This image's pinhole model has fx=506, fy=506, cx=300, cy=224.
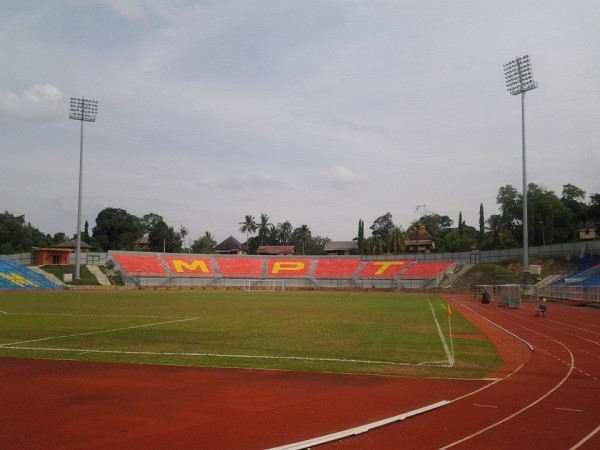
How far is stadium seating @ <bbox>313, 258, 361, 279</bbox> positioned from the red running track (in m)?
72.1

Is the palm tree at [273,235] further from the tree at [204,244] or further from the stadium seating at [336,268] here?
the stadium seating at [336,268]

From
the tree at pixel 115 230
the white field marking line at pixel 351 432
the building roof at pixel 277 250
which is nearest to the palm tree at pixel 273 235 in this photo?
the building roof at pixel 277 250

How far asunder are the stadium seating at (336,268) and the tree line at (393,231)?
42.1 ft

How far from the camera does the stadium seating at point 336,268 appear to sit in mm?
86406

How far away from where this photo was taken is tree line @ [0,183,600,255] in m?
85.1

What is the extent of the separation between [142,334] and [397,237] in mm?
91601

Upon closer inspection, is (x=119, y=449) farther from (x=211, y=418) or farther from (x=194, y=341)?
(x=194, y=341)

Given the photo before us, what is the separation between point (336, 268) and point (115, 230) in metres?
51.1

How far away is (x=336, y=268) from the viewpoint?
295ft

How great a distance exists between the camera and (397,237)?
354 feet

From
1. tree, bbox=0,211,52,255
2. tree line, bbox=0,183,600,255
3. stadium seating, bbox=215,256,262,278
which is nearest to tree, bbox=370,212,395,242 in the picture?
tree line, bbox=0,183,600,255

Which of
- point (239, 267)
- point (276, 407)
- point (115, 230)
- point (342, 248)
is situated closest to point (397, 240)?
point (342, 248)

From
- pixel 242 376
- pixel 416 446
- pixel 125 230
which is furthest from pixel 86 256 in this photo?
pixel 416 446

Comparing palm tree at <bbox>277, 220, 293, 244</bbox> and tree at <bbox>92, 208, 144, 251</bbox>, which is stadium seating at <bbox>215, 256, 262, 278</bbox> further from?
palm tree at <bbox>277, 220, 293, 244</bbox>
